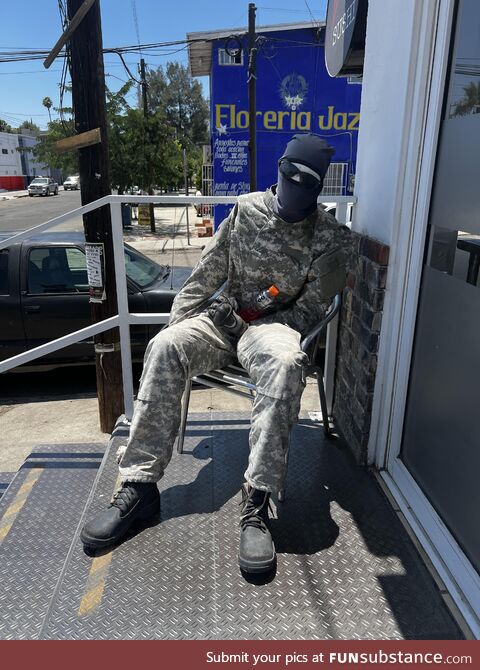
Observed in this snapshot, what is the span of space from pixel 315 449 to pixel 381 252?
3.49ft

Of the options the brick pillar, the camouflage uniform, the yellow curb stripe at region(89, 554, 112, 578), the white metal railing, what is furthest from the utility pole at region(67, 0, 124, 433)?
the yellow curb stripe at region(89, 554, 112, 578)

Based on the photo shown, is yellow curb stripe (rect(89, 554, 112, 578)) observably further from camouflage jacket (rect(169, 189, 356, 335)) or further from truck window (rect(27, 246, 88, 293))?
truck window (rect(27, 246, 88, 293))

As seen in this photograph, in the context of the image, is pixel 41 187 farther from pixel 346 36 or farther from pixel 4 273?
pixel 346 36

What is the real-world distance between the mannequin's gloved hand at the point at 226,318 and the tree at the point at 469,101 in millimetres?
1162

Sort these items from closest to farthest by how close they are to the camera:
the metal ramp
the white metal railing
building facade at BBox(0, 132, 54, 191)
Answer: the metal ramp → the white metal railing → building facade at BBox(0, 132, 54, 191)

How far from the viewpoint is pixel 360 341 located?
243cm

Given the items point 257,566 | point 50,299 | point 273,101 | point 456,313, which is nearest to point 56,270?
point 50,299

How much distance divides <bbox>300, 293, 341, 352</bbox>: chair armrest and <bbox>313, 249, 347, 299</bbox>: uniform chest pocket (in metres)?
0.14

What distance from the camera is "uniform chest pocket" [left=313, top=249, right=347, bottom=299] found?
229cm

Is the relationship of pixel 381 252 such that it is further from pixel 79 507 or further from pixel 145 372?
pixel 79 507

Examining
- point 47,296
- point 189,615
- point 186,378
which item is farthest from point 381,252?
point 47,296

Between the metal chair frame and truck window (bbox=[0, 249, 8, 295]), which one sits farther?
truck window (bbox=[0, 249, 8, 295])

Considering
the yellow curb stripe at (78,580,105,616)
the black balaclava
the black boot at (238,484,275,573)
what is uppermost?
the black balaclava

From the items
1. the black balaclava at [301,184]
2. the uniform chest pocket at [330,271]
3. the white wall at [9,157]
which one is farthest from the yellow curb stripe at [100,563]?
the white wall at [9,157]
